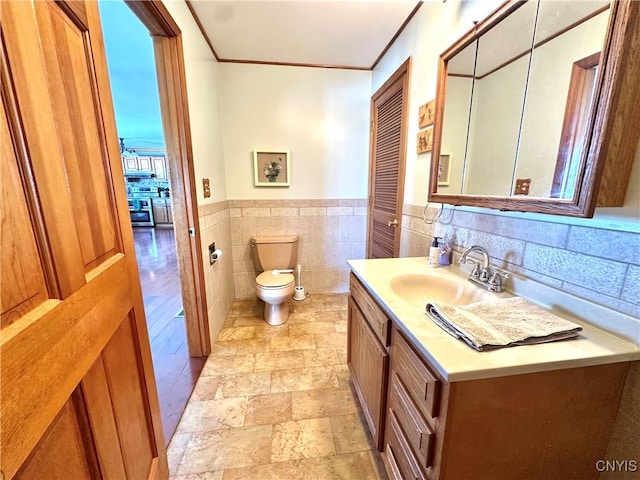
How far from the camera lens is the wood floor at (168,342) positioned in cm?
153

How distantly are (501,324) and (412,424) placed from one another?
0.42 m

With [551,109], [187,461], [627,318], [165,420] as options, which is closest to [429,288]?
[627,318]

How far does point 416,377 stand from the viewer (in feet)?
2.53

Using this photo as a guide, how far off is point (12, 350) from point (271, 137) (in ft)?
7.91

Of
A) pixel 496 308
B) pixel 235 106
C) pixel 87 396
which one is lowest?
pixel 87 396

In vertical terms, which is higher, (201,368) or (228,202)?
(228,202)

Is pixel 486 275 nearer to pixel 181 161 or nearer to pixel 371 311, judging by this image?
pixel 371 311

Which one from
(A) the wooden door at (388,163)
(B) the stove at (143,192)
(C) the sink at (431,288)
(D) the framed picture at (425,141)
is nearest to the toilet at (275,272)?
(A) the wooden door at (388,163)

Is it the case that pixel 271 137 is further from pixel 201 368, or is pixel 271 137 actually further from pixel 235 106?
pixel 201 368

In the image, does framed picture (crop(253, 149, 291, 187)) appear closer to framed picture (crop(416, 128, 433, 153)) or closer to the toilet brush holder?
the toilet brush holder

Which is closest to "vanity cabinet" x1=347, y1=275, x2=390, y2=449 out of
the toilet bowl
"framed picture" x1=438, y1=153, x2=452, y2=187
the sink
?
the sink

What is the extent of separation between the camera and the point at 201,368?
179 cm

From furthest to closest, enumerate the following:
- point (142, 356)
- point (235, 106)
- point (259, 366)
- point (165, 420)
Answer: point (235, 106) < point (259, 366) < point (165, 420) < point (142, 356)
